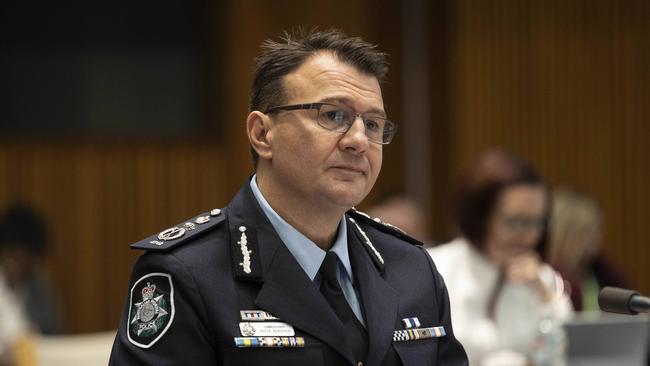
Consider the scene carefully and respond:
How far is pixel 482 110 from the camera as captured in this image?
867 centimetres

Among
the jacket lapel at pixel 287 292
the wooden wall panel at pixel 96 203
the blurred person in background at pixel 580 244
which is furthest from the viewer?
the wooden wall panel at pixel 96 203

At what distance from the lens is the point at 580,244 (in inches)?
255

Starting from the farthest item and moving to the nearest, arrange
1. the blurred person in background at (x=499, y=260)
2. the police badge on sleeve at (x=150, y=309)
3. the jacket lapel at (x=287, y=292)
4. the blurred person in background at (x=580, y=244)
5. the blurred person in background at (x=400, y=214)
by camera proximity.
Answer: the blurred person in background at (x=400, y=214) → the blurred person in background at (x=580, y=244) → the blurred person in background at (x=499, y=260) → the jacket lapel at (x=287, y=292) → the police badge on sleeve at (x=150, y=309)

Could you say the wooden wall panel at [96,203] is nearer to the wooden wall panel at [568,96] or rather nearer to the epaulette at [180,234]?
the wooden wall panel at [568,96]

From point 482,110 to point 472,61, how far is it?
1.39 ft

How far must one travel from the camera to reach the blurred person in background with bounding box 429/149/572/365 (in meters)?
4.13

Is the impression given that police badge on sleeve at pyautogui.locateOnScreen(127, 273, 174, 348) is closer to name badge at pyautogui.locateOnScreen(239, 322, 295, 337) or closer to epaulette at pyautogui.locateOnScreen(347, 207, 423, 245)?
name badge at pyautogui.locateOnScreen(239, 322, 295, 337)

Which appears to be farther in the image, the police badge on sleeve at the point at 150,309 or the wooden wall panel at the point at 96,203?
the wooden wall panel at the point at 96,203

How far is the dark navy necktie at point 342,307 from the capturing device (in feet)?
7.70

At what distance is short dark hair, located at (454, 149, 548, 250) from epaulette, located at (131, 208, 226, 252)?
206cm

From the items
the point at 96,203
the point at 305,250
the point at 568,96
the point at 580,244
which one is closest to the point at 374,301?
the point at 305,250

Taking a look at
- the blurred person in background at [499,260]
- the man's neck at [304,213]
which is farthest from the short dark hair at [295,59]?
the blurred person in background at [499,260]

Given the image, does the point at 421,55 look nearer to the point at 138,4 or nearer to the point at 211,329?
the point at 138,4

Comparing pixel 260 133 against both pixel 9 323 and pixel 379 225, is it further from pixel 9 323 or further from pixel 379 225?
pixel 9 323
